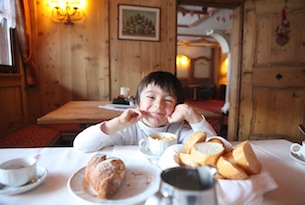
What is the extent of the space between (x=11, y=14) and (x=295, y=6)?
11.3 feet

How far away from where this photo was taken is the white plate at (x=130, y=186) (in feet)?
1.56

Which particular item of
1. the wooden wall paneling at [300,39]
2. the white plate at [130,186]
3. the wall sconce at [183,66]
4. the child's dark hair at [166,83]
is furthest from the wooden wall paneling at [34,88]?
the wall sconce at [183,66]

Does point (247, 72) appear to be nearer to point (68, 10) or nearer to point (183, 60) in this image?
point (68, 10)

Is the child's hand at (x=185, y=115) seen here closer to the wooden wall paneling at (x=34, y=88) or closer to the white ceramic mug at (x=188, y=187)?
the white ceramic mug at (x=188, y=187)

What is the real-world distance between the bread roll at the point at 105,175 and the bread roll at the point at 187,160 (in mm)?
170

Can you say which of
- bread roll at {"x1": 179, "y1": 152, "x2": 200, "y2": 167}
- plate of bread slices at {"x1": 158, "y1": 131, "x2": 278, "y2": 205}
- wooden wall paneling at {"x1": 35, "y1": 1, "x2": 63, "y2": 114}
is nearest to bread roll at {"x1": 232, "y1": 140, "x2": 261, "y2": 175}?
plate of bread slices at {"x1": 158, "y1": 131, "x2": 278, "y2": 205}

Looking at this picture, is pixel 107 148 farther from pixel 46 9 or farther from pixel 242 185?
pixel 46 9

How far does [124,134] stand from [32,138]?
126 cm

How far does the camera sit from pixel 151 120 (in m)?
0.97

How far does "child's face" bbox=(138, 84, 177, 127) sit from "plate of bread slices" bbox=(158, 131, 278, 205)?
0.34 meters

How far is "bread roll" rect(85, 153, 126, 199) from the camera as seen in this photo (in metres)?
0.48

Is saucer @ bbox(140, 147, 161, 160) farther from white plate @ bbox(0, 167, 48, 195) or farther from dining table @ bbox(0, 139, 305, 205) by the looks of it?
white plate @ bbox(0, 167, 48, 195)

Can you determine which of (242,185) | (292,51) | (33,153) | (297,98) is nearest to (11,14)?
(33,153)

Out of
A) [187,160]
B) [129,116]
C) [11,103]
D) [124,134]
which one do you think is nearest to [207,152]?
[187,160]
